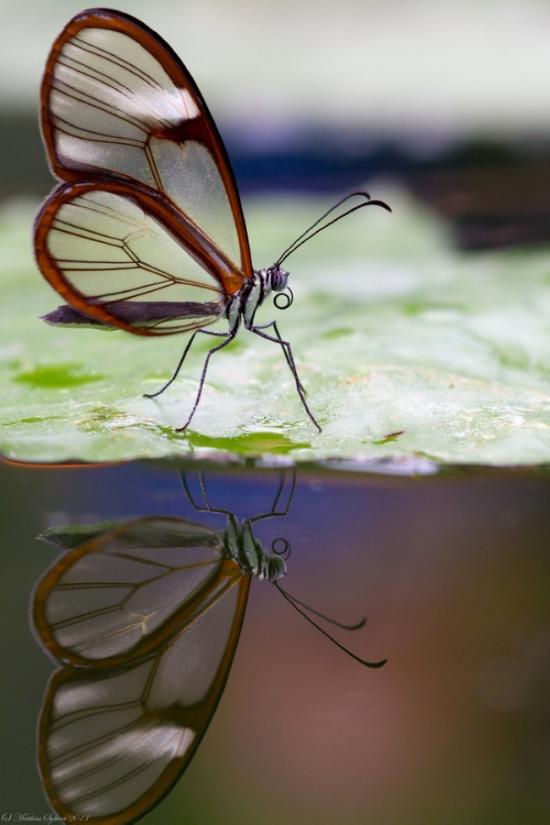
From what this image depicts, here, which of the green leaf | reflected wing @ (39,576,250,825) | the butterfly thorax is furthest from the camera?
the green leaf

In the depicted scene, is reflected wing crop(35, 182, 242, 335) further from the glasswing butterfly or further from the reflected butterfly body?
the reflected butterfly body

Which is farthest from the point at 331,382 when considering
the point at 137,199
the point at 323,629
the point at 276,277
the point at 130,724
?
the point at 130,724

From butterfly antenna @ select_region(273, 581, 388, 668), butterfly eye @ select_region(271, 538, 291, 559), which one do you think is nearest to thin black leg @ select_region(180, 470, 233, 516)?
butterfly eye @ select_region(271, 538, 291, 559)

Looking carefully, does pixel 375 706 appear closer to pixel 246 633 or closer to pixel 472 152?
pixel 246 633

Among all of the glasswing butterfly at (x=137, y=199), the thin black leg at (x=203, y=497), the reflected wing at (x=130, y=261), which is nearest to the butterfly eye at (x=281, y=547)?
the thin black leg at (x=203, y=497)

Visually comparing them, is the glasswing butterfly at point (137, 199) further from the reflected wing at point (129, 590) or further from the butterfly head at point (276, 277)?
the reflected wing at point (129, 590)

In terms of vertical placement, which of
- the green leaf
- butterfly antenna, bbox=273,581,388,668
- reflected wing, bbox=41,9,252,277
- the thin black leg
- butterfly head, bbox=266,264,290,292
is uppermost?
reflected wing, bbox=41,9,252,277
